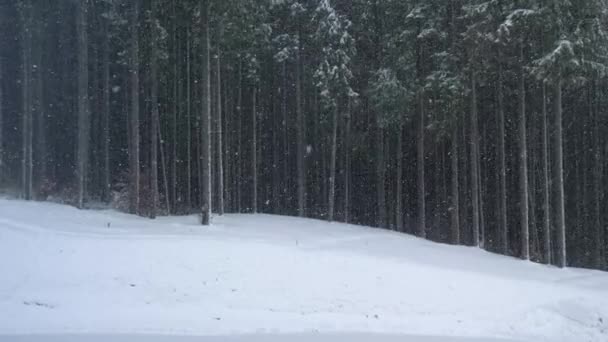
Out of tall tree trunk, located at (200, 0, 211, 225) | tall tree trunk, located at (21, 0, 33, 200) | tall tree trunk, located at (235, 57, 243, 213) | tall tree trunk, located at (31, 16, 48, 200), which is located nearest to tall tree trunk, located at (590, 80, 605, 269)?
tall tree trunk, located at (235, 57, 243, 213)

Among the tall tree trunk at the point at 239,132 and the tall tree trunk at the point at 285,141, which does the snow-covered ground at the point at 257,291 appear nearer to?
the tall tree trunk at the point at 239,132

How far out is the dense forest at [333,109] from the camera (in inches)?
787

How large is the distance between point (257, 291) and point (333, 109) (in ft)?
49.1

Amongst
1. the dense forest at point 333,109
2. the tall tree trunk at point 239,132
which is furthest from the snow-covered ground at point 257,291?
the tall tree trunk at point 239,132

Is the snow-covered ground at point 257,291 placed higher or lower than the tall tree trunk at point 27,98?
lower

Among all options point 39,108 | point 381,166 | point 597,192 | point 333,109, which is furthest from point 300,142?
point 597,192

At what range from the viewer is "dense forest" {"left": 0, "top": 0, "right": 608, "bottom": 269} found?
19984 millimetres

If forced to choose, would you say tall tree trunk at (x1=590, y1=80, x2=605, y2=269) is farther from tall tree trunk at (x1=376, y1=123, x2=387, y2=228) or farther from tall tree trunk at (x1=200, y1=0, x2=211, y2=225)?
tall tree trunk at (x1=200, y1=0, x2=211, y2=225)

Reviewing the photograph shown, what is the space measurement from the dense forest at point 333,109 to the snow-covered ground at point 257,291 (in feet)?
14.1

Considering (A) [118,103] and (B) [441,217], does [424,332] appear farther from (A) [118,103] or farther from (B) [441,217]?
(A) [118,103]

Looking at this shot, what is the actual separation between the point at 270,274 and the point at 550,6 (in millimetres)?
13475

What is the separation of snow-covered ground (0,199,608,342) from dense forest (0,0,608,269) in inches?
169

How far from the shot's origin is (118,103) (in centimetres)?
3222

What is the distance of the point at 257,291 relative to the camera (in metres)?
13.0
